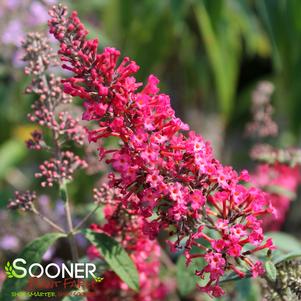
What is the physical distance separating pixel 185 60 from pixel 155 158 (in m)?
2.88

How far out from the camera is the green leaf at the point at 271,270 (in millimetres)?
1502

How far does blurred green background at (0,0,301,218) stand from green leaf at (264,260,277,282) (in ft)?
4.31

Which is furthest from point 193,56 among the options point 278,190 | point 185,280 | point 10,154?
point 185,280

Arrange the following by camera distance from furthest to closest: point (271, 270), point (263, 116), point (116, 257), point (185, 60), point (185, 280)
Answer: point (185, 60)
point (263, 116)
point (185, 280)
point (116, 257)
point (271, 270)

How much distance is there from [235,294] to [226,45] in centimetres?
172

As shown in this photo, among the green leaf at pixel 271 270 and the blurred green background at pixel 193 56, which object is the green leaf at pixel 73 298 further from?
the blurred green background at pixel 193 56

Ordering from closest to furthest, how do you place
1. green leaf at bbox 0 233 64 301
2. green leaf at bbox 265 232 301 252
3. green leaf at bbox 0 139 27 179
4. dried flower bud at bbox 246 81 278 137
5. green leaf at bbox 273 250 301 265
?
green leaf at bbox 273 250 301 265, green leaf at bbox 0 233 64 301, green leaf at bbox 265 232 301 252, dried flower bud at bbox 246 81 278 137, green leaf at bbox 0 139 27 179

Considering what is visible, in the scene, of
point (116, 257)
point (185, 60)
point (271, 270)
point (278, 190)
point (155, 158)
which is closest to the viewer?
point (155, 158)

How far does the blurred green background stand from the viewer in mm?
2897

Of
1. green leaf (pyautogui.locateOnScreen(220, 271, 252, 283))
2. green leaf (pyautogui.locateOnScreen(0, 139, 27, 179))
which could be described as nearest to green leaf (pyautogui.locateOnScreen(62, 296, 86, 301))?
green leaf (pyautogui.locateOnScreen(220, 271, 252, 283))

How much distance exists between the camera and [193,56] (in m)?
4.21

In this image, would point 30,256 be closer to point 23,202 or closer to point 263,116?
point 23,202

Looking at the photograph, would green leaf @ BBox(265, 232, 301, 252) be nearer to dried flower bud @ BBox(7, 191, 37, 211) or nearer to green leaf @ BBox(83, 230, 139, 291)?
green leaf @ BBox(83, 230, 139, 291)

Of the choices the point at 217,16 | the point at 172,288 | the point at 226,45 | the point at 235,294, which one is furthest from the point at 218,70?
the point at 235,294
